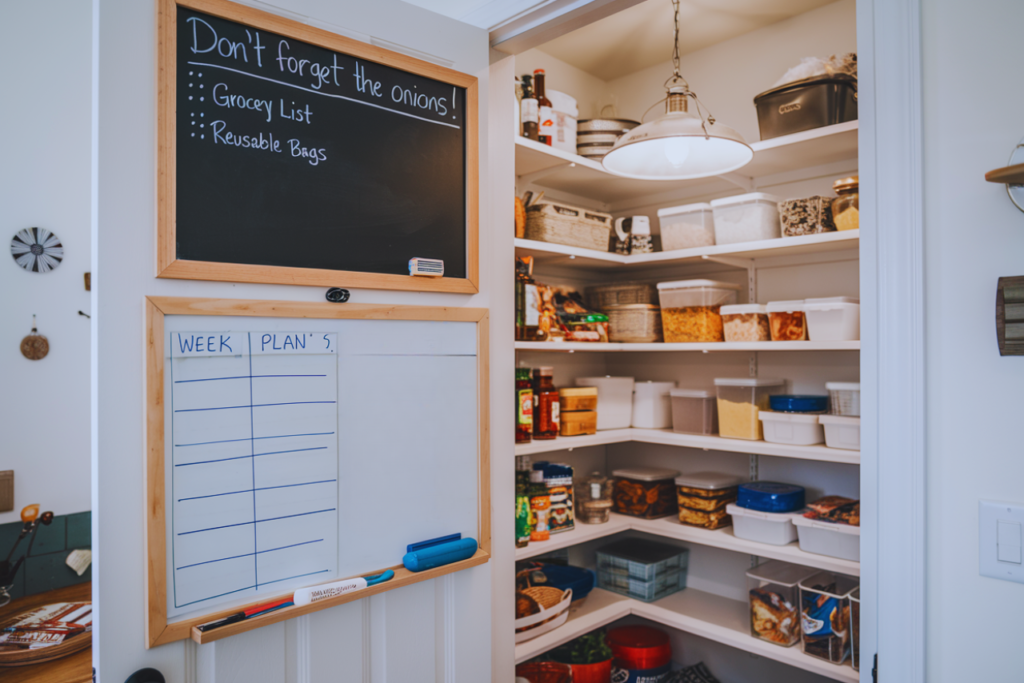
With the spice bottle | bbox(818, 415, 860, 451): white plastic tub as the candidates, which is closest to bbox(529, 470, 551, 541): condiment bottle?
the spice bottle

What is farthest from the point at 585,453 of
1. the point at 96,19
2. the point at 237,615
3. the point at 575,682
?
the point at 96,19

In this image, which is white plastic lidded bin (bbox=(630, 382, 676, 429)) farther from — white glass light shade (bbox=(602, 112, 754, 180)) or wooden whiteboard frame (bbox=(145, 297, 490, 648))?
wooden whiteboard frame (bbox=(145, 297, 490, 648))

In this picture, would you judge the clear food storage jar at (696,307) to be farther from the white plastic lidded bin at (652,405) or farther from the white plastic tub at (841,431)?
the white plastic tub at (841,431)

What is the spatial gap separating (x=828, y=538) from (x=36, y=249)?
9.45 ft

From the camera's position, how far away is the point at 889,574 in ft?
3.38

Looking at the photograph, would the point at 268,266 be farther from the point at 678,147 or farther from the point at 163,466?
the point at 678,147

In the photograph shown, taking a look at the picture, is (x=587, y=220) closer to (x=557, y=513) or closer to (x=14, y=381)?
(x=557, y=513)

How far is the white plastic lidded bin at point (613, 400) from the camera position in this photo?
104 inches

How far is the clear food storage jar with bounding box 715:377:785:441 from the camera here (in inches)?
93.0

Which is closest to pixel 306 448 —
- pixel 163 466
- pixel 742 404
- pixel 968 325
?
pixel 163 466

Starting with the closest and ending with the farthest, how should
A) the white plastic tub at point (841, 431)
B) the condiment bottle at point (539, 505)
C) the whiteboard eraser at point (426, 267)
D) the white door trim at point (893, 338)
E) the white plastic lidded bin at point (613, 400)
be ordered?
the white door trim at point (893, 338) < the whiteboard eraser at point (426, 267) < the white plastic tub at point (841, 431) < the condiment bottle at point (539, 505) < the white plastic lidded bin at point (613, 400)

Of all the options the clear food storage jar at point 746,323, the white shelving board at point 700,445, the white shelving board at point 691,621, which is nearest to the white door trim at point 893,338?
the white shelving board at point 700,445

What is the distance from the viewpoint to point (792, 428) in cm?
224

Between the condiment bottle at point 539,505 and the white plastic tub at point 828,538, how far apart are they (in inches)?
35.6
